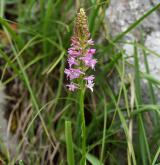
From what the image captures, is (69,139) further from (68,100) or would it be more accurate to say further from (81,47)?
(68,100)

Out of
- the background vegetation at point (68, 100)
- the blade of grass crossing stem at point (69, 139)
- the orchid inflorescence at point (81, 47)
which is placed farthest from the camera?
the background vegetation at point (68, 100)

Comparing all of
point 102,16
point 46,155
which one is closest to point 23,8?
point 102,16

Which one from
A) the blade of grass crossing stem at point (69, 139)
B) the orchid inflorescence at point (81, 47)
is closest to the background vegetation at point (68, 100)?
the blade of grass crossing stem at point (69, 139)

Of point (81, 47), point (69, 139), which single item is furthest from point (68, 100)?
point (81, 47)

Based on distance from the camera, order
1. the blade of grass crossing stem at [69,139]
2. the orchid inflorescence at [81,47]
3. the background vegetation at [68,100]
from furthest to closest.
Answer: the background vegetation at [68,100] < the blade of grass crossing stem at [69,139] < the orchid inflorescence at [81,47]

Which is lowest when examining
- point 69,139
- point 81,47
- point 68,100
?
point 69,139

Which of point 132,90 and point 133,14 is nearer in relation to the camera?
point 132,90

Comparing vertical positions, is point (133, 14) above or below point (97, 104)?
above

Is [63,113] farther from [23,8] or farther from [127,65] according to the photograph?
[23,8]

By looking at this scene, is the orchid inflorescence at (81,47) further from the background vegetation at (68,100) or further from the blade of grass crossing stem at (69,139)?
the background vegetation at (68,100)
